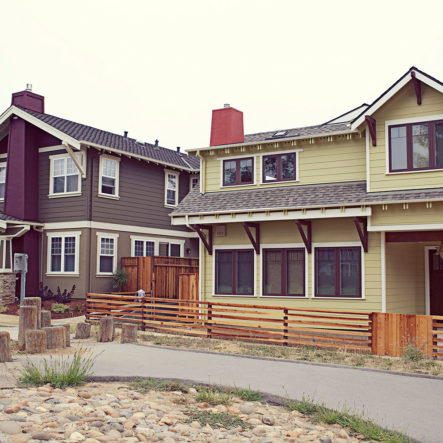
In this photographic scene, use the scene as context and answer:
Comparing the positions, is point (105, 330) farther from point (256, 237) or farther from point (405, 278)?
point (405, 278)

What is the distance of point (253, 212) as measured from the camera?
1828 centimetres

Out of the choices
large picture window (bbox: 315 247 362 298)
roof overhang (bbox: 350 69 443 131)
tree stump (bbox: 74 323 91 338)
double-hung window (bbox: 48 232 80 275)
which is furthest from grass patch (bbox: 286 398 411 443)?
double-hung window (bbox: 48 232 80 275)

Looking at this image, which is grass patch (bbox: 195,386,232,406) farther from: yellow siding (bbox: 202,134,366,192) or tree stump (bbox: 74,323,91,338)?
yellow siding (bbox: 202,134,366,192)

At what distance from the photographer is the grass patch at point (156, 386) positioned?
9547 mm

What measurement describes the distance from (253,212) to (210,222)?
65.0 inches

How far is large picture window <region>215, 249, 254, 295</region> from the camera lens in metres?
19.4

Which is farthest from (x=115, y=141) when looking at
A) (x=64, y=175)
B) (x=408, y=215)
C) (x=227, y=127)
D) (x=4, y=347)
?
(x=4, y=347)

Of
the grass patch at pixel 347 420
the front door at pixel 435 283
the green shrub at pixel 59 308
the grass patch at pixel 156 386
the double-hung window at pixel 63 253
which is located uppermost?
the double-hung window at pixel 63 253

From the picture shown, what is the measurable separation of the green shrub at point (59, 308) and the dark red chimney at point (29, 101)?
32.8ft

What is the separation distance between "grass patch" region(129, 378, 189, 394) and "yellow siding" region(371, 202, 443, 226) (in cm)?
872

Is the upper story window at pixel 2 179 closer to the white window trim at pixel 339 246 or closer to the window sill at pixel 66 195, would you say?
the window sill at pixel 66 195

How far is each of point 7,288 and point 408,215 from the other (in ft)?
55.7

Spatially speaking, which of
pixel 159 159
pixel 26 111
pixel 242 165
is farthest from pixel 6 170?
pixel 242 165

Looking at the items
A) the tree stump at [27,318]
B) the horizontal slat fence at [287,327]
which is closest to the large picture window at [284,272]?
the horizontal slat fence at [287,327]
